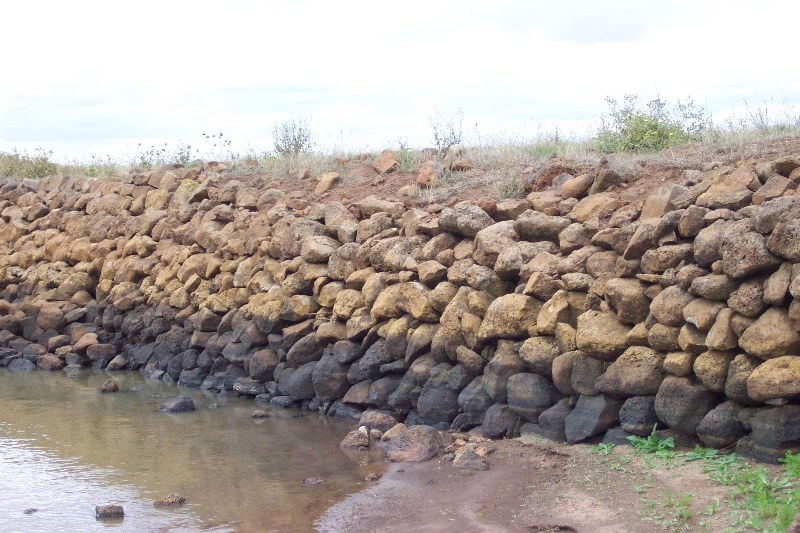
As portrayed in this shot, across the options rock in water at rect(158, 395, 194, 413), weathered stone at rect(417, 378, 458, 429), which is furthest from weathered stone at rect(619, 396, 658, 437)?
rock in water at rect(158, 395, 194, 413)

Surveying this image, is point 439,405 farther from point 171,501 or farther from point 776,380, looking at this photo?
point 776,380

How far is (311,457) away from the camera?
895 cm

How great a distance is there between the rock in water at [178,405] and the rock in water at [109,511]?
12.8 ft

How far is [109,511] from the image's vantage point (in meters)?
7.26

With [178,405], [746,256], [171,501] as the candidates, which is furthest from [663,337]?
[178,405]

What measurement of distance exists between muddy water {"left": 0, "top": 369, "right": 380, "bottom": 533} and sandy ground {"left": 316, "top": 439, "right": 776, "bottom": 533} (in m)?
0.53

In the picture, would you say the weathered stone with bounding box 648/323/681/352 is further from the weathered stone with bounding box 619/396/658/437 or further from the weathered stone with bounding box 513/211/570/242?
the weathered stone with bounding box 513/211/570/242

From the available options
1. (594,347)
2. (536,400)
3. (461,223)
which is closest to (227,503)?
(536,400)

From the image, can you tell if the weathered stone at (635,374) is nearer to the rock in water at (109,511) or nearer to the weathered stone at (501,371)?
the weathered stone at (501,371)

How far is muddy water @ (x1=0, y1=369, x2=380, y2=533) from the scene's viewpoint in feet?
23.9

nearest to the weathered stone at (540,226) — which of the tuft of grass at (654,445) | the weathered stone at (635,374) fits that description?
the weathered stone at (635,374)

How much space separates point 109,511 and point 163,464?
63.8 inches

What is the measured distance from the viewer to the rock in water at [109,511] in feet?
23.8

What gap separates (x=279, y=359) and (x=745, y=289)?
6644 millimetres
